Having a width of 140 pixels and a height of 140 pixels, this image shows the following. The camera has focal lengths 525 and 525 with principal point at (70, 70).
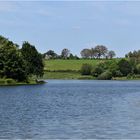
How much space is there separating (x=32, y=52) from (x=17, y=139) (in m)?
130

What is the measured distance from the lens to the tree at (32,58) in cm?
16262

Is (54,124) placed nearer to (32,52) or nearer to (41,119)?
(41,119)

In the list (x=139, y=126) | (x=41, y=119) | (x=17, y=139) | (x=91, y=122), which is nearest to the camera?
(x=17, y=139)

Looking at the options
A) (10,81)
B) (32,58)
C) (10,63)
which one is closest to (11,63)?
(10,63)

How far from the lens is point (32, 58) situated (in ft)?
538

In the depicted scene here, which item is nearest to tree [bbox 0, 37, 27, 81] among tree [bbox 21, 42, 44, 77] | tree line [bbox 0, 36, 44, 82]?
tree line [bbox 0, 36, 44, 82]

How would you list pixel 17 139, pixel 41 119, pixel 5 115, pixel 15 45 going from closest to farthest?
1. pixel 17 139
2. pixel 41 119
3. pixel 5 115
4. pixel 15 45

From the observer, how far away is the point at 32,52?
538ft

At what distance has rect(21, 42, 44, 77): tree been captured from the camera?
16262 centimetres

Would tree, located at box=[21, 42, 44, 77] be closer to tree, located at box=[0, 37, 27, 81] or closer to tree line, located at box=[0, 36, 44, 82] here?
tree line, located at box=[0, 36, 44, 82]

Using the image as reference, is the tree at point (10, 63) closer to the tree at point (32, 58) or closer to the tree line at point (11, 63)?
the tree line at point (11, 63)

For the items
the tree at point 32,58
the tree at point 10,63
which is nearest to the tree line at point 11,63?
the tree at point 10,63

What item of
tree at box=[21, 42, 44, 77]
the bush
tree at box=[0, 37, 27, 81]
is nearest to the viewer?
tree at box=[0, 37, 27, 81]

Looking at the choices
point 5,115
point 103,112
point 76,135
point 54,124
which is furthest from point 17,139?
point 103,112
